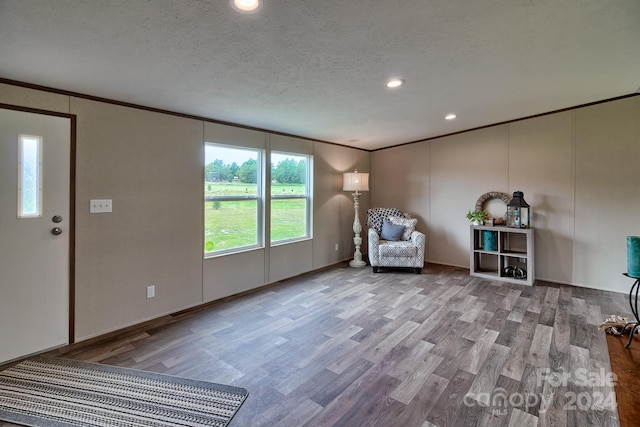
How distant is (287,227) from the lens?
4598mm

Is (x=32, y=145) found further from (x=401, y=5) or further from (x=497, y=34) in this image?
(x=497, y=34)

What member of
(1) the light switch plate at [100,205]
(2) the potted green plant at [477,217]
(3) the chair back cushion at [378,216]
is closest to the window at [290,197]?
(3) the chair back cushion at [378,216]

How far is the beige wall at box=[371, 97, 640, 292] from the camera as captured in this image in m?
3.84

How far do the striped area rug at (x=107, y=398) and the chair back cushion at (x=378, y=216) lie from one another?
3899 millimetres

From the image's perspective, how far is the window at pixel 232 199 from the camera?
3.58 m

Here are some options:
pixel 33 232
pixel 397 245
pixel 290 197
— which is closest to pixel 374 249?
pixel 397 245

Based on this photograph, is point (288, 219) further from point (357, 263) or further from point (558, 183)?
point (558, 183)

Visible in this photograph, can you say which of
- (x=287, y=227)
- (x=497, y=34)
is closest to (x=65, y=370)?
(x=287, y=227)

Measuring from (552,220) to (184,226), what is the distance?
5.07 metres

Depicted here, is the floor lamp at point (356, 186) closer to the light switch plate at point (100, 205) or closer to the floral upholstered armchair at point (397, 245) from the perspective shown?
the floral upholstered armchair at point (397, 245)

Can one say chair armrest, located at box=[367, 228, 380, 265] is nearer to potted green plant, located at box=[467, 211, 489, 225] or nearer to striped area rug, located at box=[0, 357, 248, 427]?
potted green plant, located at box=[467, 211, 489, 225]

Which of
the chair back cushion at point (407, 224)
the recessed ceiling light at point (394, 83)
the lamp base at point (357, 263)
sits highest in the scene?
the recessed ceiling light at point (394, 83)

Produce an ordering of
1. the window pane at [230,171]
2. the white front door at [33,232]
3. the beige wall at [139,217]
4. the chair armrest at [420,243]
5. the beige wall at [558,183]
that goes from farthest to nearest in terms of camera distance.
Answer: the chair armrest at [420,243], the beige wall at [558,183], the window pane at [230,171], the beige wall at [139,217], the white front door at [33,232]

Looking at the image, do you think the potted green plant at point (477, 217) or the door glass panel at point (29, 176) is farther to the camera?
the potted green plant at point (477, 217)
